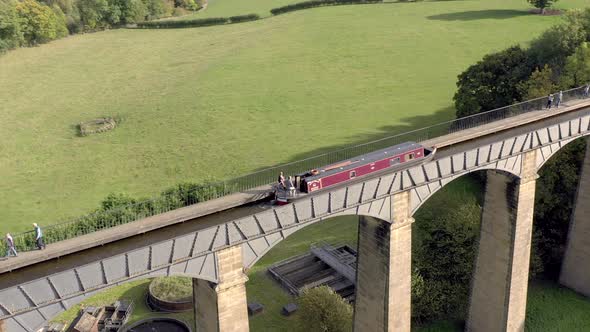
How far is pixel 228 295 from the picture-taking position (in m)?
24.4

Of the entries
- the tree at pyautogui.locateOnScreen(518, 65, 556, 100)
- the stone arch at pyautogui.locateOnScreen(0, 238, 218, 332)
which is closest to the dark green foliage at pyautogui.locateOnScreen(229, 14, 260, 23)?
the tree at pyautogui.locateOnScreen(518, 65, 556, 100)

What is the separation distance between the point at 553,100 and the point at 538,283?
1537 centimetres

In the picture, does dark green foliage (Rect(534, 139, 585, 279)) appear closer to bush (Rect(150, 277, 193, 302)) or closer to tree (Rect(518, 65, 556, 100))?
tree (Rect(518, 65, 556, 100))

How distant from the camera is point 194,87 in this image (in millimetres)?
93375

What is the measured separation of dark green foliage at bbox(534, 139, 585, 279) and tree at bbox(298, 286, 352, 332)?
1643 centimetres

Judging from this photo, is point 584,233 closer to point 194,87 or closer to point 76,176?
point 76,176

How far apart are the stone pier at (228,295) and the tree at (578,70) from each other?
37.3 metres

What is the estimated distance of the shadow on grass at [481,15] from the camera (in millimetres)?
114594

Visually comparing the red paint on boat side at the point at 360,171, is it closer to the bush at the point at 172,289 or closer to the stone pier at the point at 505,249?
the stone pier at the point at 505,249

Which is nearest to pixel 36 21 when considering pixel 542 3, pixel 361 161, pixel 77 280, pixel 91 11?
pixel 91 11

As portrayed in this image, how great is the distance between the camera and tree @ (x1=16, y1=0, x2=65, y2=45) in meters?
120

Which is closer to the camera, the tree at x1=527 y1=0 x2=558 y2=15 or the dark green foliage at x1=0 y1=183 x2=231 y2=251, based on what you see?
A: the dark green foliage at x1=0 y1=183 x2=231 y2=251

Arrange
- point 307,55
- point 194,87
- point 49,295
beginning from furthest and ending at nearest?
1. point 307,55
2. point 194,87
3. point 49,295

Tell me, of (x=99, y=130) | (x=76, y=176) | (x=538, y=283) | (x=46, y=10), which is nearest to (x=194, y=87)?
(x=99, y=130)
